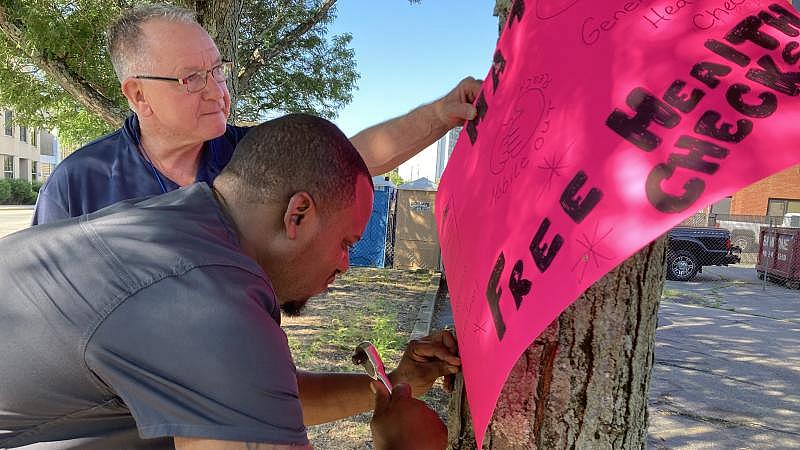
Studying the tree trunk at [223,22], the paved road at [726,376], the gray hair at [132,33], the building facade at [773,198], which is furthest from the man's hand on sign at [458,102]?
the building facade at [773,198]

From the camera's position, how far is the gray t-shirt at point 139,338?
89 cm

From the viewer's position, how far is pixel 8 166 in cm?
4306

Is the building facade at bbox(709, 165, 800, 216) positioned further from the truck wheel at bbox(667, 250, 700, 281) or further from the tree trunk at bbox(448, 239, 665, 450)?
the tree trunk at bbox(448, 239, 665, 450)

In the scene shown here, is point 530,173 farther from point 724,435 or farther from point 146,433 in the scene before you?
point 724,435

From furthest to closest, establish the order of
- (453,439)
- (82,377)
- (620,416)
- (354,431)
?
1. (354,431)
2. (453,439)
3. (620,416)
4. (82,377)

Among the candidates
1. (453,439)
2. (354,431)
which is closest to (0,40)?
(354,431)

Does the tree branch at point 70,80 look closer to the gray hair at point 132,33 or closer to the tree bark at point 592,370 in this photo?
the gray hair at point 132,33

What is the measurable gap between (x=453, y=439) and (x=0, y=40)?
388 inches

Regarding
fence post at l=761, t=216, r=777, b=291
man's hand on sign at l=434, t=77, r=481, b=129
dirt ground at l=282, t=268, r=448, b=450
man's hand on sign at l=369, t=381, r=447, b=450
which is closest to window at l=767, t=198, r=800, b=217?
fence post at l=761, t=216, r=777, b=291

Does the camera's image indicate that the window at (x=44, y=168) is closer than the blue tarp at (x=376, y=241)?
No

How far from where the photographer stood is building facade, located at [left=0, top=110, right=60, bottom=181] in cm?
4172

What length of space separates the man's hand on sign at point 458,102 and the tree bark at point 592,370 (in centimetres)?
65

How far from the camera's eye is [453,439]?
169cm

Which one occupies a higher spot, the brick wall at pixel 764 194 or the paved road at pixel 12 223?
the brick wall at pixel 764 194
